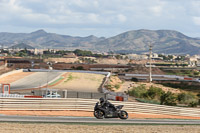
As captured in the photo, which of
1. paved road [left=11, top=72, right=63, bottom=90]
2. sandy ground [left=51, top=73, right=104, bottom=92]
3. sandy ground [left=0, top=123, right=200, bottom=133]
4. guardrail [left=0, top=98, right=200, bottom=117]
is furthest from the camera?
sandy ground [left=51, top=73, right=104, bottom=92]

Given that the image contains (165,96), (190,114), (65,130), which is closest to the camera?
(65,130)

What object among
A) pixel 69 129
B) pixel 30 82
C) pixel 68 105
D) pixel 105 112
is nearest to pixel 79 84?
pixel 30 82

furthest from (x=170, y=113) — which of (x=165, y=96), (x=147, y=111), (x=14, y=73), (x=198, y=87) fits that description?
(x=14, y=73)

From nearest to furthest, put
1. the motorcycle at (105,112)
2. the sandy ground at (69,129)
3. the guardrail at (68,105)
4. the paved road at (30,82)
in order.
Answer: the sandy ground at (69,129) → the motorcycle at (105,112) → the guardrail at (68,105) → the paved road at (30,82)

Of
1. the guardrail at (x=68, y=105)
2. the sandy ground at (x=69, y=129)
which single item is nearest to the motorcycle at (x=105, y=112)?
the sandy ground at (x=69, y=129)

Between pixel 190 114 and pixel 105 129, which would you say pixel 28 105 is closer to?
pixel 105 129

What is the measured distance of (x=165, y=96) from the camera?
47.5 meters

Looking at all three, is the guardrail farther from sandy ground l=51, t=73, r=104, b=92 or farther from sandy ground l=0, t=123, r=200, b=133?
sandy ground l=51, t=73, r=104, b=92

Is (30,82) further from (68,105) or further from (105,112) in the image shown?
(105,112)

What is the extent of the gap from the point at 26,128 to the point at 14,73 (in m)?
87.8

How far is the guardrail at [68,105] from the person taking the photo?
1171 inches

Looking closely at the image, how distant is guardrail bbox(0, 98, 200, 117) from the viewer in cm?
2973

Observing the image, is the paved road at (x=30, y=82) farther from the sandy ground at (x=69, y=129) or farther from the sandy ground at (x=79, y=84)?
the sandy ground at (x=69, y=129)

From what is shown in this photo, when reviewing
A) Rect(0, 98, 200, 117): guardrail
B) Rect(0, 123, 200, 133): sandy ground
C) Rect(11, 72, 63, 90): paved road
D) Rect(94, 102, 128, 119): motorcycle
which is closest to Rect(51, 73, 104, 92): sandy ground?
Rect(11, 72, 63, 90): paved road
